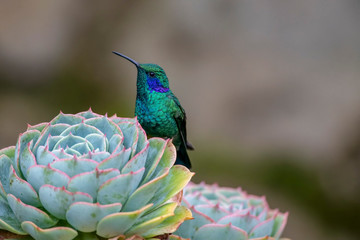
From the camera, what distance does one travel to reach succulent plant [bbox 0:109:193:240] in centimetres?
56

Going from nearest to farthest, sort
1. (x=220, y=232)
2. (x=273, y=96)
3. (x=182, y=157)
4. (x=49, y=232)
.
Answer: (x=49, y=232) < (x=220, y=232) < (x=182, y=157) < (x=273, y=96)

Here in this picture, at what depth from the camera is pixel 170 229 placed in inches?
24.4

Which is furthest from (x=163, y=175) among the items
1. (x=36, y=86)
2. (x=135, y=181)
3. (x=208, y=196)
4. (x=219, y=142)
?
(x=36, y=86)

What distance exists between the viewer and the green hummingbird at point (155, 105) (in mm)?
802

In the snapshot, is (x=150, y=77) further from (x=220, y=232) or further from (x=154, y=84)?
(x=220, y=232)

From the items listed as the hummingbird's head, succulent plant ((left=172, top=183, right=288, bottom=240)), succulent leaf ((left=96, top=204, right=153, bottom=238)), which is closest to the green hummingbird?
the hummingbird's head

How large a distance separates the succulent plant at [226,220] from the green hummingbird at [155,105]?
0.10 m

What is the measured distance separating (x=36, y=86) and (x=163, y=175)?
2.83m

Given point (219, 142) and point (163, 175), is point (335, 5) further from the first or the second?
point (163, 175)

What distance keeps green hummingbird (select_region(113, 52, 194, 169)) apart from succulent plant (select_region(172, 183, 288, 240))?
0.34 feet

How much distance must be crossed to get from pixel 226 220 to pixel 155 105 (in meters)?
0.22

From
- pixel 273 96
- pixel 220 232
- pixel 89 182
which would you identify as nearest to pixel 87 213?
pixel 89 182

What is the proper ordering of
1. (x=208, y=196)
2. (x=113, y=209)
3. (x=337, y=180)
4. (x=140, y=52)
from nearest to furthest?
(x=113, y=209) < (x=208, y=196) < (x=337, y=180) < (x=140, y=52)

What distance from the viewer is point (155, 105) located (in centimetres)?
81
